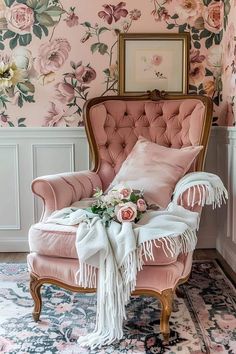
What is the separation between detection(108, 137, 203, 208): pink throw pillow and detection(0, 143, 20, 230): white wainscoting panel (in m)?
0.89

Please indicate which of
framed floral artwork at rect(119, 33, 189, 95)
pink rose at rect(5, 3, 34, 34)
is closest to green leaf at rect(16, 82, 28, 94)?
pink rose at rect(5, 3, 34, 34)

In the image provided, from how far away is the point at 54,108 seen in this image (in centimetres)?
297

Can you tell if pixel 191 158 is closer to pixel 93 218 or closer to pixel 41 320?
pixel 93 218

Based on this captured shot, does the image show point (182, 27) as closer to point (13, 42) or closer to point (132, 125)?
point (132, 125)

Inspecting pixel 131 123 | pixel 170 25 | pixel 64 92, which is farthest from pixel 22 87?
pixel 170 25

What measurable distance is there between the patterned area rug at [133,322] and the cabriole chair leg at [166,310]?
0.04m

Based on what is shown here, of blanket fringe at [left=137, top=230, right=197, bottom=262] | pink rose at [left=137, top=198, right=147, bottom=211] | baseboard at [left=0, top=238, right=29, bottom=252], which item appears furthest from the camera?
baseboard at [left=0, top=238, right=29, bottom=252]

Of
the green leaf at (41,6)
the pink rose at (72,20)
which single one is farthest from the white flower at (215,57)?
the green leaf at (41,6)

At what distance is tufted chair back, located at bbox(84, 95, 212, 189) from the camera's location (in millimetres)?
2633

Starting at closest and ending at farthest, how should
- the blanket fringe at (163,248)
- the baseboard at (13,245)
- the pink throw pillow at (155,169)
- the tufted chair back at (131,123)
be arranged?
the blanket fringe at (163,248) < the pink throw pillow at (155,169) < the tufted chair back at (131,123) < the baseboard at (13,245)

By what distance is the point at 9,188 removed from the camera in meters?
3.04

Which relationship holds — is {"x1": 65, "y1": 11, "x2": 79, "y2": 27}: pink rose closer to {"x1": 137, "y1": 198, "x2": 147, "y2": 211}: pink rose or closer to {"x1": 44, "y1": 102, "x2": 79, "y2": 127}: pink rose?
{"x1": 44, "y1": 102, "x2": 79, "y2": 127}: pink rose

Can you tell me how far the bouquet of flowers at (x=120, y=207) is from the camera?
1826mm

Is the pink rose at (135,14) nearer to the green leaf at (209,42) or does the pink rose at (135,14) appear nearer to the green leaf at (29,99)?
the green leaf at (209,42)
